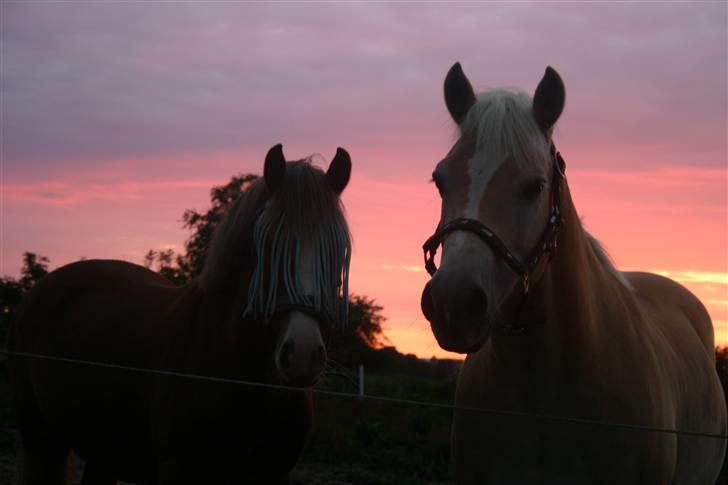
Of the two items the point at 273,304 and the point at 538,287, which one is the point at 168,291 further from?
the point at 538,287

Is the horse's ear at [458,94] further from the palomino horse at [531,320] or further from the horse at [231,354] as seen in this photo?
the horse at [231,354]

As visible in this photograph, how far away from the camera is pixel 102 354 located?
14.5 ft

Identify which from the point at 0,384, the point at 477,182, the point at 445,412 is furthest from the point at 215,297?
the point at 0,384

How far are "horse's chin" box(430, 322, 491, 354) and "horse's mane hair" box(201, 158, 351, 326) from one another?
99cm

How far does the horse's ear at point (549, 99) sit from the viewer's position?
3.03m

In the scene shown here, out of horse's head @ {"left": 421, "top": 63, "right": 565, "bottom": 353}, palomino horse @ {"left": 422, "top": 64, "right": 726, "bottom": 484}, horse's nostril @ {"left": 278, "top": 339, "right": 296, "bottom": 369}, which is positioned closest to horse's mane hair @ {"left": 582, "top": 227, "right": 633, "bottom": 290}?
palomino horse @ {"left": 422, "top": 64, "right": 726, "bottom": 484}

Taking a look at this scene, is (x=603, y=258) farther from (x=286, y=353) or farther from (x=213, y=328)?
(x=213, y=328)

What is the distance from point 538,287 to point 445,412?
9.92 m

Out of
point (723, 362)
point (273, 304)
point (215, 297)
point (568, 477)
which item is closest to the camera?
point (568, 477)

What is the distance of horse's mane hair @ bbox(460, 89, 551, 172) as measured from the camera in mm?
2891

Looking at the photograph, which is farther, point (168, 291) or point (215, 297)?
point (168, 291)

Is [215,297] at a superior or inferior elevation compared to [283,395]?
superior

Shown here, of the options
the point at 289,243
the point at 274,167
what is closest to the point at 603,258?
the point at 289,243

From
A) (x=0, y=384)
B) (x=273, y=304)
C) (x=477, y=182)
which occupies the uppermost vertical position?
(x=477, y=182)
